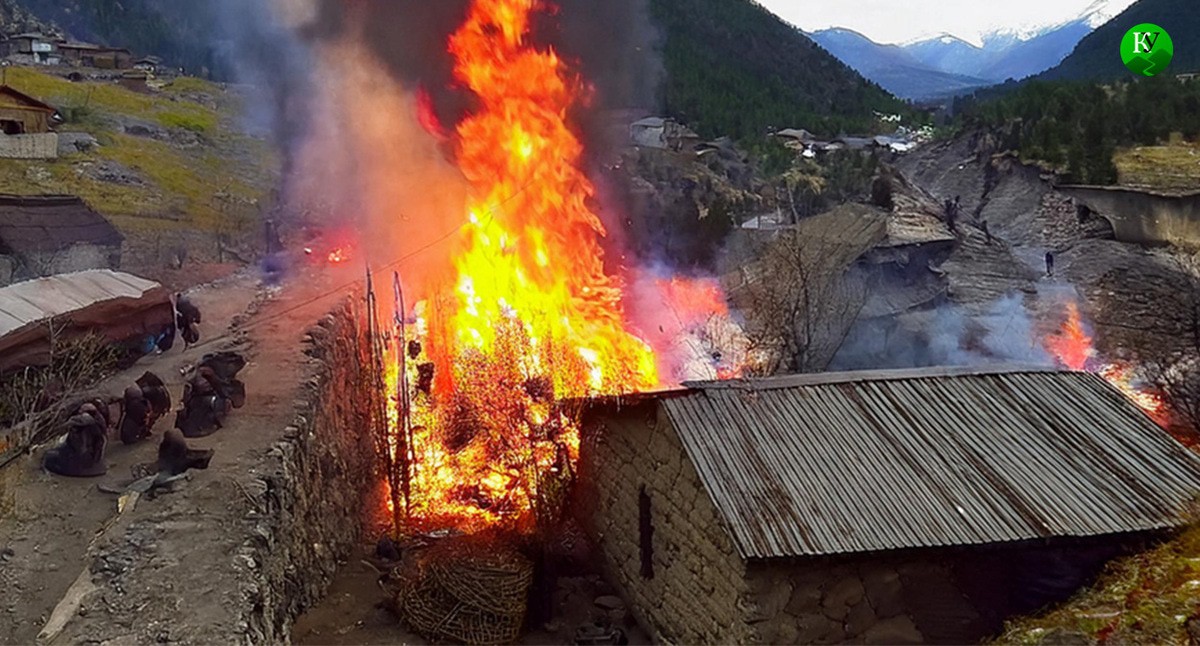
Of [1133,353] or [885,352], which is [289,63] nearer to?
[885,352]

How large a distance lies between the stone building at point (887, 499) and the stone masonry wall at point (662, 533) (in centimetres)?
4

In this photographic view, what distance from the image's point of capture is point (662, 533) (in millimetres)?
12008

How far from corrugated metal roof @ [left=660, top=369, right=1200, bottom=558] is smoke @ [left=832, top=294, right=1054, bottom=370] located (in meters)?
A: 9.50

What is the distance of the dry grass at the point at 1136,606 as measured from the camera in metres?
8.15

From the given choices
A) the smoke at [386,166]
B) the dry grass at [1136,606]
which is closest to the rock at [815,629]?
the dry grass at [1136,606]

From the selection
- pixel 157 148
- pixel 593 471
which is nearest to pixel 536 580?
pixel 593 471

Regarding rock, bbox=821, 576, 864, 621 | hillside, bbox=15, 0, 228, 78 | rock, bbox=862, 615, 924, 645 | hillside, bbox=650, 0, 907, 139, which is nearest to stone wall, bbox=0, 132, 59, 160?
rock, bbox=821, 576, 864, 621

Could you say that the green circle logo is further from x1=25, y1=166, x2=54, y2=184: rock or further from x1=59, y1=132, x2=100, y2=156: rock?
x1=59, y1=132, x2=100, y2=156: rock

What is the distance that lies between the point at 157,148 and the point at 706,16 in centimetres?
6529

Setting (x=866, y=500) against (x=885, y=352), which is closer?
(x=866, y=500)

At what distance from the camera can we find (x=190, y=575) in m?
8.98

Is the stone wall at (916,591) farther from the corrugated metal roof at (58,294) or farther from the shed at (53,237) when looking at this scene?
the shed at (53,237)

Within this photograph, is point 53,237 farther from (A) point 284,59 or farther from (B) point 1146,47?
(B) point 1146,47

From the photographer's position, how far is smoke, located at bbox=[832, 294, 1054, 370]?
73.6 ft
